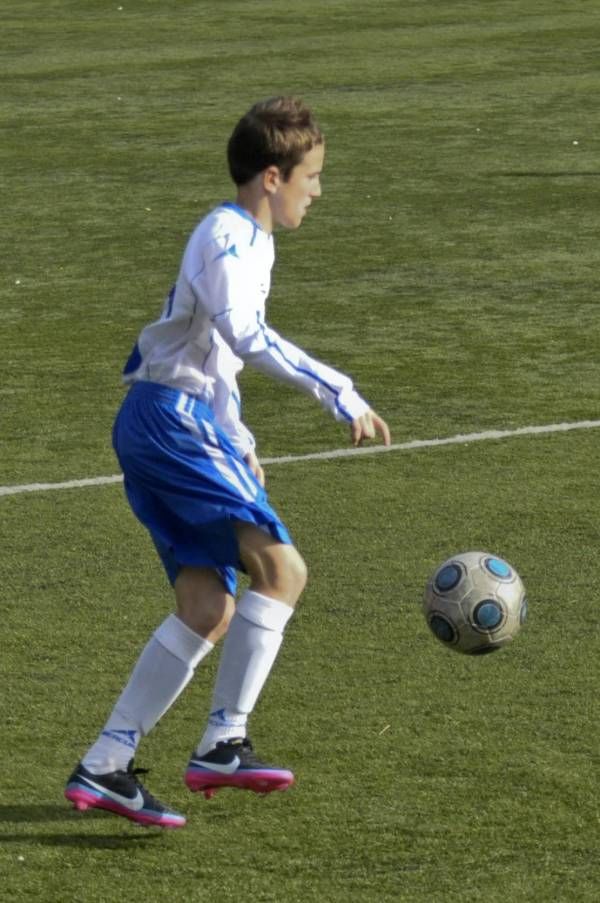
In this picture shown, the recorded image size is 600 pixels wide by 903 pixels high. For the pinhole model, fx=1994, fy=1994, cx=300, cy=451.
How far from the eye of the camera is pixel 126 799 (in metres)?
4.87

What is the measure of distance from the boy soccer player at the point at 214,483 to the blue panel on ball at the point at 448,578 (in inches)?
30.1

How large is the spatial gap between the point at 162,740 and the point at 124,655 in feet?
2.37

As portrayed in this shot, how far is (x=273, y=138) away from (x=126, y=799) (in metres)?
1.68

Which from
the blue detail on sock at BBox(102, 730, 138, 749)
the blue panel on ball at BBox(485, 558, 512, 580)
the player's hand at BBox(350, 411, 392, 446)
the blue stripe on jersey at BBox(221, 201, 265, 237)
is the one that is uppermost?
the blue stripe on jersey at BBox(221, 201, 265, 237)

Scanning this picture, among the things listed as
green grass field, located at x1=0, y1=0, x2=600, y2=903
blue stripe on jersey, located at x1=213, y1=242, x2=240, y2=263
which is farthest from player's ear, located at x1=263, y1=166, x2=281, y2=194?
green grass field, located at x1=0, y1=0, x2=600, y2=903

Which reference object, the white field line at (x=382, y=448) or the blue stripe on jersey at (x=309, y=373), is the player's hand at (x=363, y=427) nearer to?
the blue stripe on jersey at (x=309, y=373)

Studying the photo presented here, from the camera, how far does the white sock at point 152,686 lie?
496cm

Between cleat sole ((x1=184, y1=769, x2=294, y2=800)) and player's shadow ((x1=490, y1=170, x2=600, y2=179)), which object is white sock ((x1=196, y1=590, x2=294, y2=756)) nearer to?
cleat sole ((x1=184, y1=769, x2=294, y2=800))

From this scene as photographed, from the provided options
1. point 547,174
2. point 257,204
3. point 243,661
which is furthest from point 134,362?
point 547,174

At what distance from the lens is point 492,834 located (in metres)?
4.79

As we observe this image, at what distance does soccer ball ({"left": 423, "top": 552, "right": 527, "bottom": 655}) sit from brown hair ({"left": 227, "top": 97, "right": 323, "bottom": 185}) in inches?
50.7

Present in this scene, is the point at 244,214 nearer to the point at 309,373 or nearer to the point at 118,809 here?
the point at 309,373

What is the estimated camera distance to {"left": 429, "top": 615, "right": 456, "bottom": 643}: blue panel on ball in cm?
560

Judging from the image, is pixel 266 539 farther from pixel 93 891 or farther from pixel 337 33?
pixel 337 33
